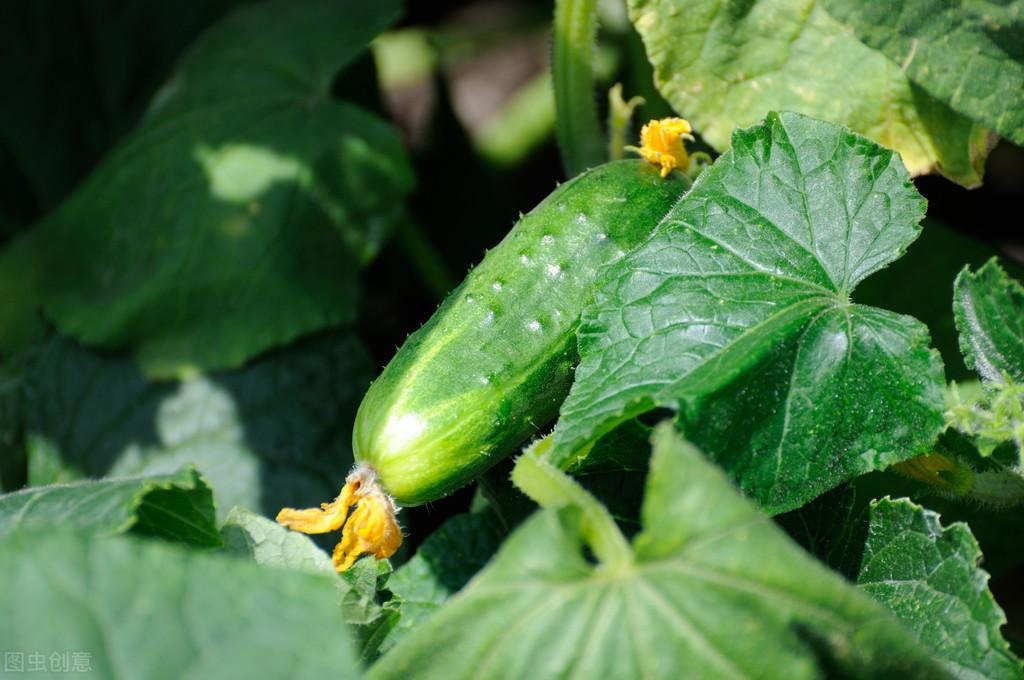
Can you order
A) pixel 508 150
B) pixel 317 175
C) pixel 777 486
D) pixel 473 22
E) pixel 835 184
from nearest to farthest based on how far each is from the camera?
pixel 777 486, pixel 835 184, pixel 317 175, pixel 508 150, pixel 473 22

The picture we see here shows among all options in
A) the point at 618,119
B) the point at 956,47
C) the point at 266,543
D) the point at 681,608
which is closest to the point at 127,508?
the point at 266,543

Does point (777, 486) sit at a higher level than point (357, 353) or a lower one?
higher

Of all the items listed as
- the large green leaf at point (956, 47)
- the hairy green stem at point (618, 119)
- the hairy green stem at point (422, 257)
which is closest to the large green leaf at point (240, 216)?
the hairy green stem at point (422, 257)

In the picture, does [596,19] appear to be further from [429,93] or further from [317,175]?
[429,93]

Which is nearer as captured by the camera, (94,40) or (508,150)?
(94,40)

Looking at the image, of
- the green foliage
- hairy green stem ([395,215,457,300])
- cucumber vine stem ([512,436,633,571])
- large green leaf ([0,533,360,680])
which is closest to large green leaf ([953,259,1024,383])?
the green foliage

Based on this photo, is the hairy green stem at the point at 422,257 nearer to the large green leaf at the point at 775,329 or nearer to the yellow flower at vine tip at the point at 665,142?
the yellow flower at vine tip at the point at 665,142

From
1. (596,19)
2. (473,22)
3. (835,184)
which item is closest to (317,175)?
(596,19)
